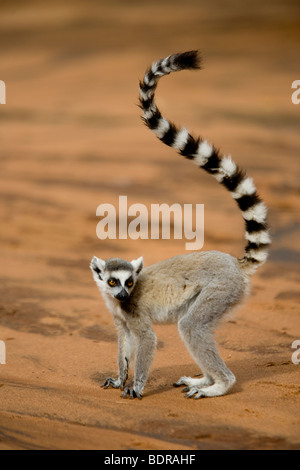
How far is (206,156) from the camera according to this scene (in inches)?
213

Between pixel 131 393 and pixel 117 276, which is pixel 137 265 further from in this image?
pixel 131 393

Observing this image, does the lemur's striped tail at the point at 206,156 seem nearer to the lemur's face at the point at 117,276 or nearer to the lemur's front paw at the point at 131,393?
the lemur's face at the point at 117,276

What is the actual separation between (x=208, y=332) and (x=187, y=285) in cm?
46

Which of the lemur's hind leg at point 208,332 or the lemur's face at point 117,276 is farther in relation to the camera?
the lemur's face at point 117,276

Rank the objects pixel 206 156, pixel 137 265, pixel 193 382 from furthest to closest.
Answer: pixel 137 265 < pixel 193 382 < pixel 206 156

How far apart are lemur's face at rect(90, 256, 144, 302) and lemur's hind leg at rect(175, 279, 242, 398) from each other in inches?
21.4

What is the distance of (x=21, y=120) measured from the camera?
67.7 feet

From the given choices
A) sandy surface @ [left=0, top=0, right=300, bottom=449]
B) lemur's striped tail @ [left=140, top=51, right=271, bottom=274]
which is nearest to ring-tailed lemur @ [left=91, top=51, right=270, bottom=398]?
lemur's striped tail @ [left=140, top=51, right=271, bottom=274]

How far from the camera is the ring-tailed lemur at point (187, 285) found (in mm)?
5250

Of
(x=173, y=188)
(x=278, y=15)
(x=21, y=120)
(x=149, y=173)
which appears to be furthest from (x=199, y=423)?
(x=278, y=15)

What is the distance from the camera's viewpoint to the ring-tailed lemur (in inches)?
→ 207

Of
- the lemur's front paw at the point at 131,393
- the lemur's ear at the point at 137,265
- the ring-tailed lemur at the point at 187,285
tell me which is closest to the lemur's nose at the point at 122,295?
the ring-tailed lemur at the point at 187,285

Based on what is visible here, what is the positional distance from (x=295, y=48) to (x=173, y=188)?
15118 mm

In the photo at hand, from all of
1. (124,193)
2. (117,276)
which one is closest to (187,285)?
(117,276)
